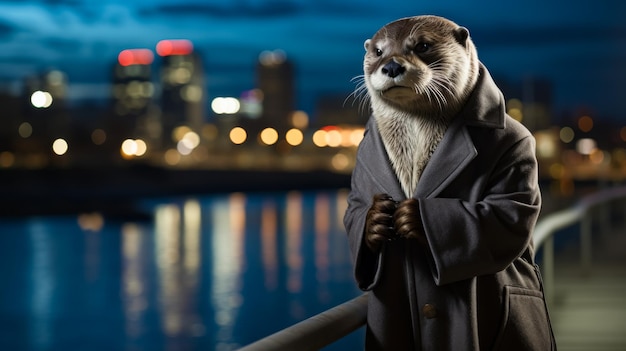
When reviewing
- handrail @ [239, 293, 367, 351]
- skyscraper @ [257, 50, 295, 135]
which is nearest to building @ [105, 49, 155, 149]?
skyscraper @ [257, 50, 295, 135]

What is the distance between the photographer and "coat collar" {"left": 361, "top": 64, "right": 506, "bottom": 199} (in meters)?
2.05

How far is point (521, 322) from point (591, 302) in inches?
179

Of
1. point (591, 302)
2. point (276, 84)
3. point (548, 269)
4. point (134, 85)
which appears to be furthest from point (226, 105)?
point (548, 269)

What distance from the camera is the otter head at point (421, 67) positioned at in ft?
6.69

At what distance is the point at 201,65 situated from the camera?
193 meters

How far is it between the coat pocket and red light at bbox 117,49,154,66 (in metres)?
193

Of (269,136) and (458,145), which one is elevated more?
(458,145)

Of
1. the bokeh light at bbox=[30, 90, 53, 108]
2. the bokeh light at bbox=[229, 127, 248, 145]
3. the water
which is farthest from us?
the bokeh light at bbox=[229, 127, 248, 145]

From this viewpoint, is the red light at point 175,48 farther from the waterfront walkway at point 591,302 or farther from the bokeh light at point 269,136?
the waterfront walkway at point 591,302

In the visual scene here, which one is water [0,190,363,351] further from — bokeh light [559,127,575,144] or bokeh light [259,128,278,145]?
bokeh light [259,128,278,145]

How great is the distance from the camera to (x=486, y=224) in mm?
1980

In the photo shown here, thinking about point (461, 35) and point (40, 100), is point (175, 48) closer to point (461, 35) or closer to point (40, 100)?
point (40, 100)

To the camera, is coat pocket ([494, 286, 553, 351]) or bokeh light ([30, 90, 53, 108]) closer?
coat pocket ([494, 286, 553, 351])

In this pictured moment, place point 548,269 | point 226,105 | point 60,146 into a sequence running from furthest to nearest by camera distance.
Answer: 1. point 226,105
2. point 60,146
3. point 548,269
